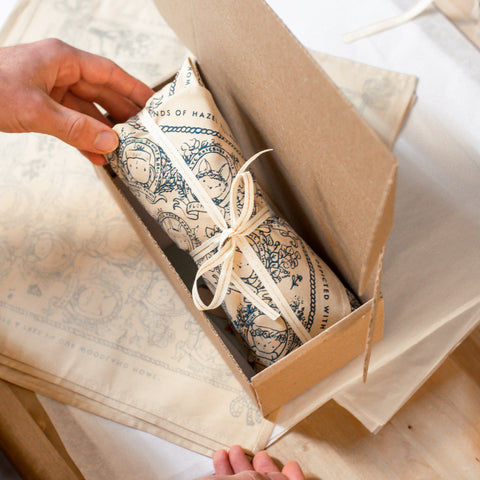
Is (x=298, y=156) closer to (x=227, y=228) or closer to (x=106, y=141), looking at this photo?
(x=227, y=228)

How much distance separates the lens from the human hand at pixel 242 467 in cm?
56

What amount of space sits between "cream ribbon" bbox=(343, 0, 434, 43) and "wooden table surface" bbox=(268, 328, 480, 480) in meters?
0.47

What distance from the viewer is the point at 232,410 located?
2.00 ft

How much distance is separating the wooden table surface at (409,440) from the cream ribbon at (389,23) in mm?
466

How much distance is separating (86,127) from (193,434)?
1.22 ft

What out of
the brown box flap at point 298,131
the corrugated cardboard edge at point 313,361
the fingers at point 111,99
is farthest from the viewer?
the fingers at point 111,99

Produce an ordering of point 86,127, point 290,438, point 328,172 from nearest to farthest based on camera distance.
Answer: point 328,172 → point 86,127 → point 290,438

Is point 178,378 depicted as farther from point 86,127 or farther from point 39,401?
point 86,127

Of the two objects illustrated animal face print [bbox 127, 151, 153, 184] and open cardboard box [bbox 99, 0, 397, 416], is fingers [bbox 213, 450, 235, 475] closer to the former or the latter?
open cardboard box [bbox 99, 0, 397, 416]

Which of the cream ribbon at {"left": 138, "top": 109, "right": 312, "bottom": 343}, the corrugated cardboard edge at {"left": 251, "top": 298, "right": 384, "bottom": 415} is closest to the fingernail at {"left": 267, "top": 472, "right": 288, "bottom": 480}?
the corrugated cardboard edge at {"left": 251, "top": 298, "right": 384, "bottom": 415}

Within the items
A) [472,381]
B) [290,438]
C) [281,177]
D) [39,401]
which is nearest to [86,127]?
[281,177]

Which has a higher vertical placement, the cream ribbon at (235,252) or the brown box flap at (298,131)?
the brown box flap at (298,131)

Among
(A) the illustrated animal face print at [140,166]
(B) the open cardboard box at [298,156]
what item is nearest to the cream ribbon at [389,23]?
(B) the open cardboard box at [298,156]

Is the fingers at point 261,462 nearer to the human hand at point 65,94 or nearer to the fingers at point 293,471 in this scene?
the fingers at point 293,471
